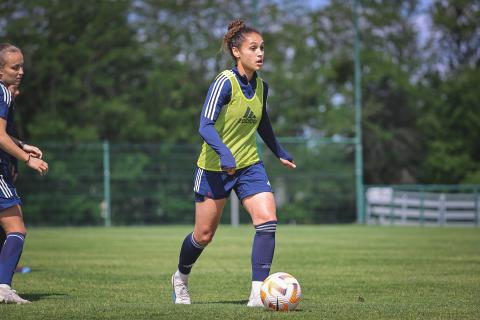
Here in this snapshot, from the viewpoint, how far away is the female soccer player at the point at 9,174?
23.2 feet

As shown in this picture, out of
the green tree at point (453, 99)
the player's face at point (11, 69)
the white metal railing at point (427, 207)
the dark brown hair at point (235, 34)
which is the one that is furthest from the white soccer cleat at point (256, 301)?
the green tree at point (453, 99)

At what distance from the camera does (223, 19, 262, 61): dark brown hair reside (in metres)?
7.41

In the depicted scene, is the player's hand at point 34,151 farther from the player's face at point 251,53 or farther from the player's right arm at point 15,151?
the player's face at point 251,53

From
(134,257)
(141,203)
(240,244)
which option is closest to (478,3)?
(141,203)

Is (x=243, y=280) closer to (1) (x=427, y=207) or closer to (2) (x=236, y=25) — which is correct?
(2) (x=236, y=25)

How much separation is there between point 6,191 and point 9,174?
207mm

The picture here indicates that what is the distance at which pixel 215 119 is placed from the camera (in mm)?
7059

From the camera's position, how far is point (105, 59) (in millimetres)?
37406

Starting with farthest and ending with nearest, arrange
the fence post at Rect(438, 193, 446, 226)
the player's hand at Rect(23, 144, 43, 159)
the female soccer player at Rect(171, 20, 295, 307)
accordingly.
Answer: the fence post at Rect(438, 193, 446, 226) < the player's hand at Rect(23, 144, 43, 159) < the female soccer player at Rect(171, 20, 295, 307)

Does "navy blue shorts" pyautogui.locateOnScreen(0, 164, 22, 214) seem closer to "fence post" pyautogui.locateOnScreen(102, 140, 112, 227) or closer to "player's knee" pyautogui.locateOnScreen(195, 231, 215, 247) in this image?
"player's knee" pyautogui.locateOnScreen(195, 231, 215, 247)

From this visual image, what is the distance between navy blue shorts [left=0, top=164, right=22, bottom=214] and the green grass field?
862 millimetres

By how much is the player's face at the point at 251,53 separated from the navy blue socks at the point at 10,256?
2.40 m

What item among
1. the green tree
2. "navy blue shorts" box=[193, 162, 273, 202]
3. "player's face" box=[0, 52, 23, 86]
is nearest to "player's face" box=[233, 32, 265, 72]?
"navy blue shorts" box=[193, 162, 273, 202]

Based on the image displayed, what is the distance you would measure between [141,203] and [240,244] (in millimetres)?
11768
